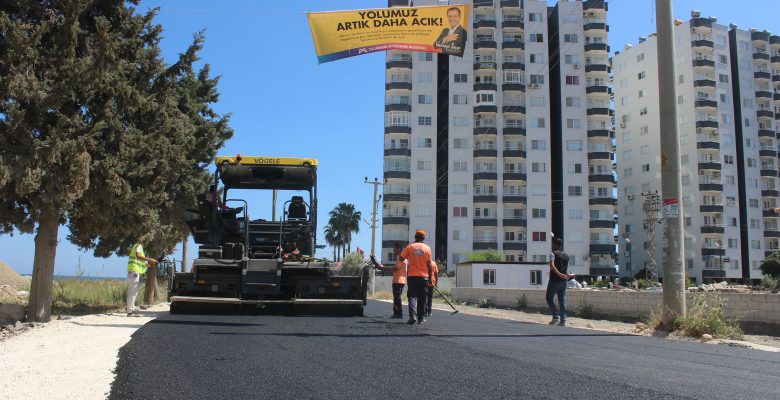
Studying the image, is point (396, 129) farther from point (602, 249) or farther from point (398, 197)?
point (602, 249)

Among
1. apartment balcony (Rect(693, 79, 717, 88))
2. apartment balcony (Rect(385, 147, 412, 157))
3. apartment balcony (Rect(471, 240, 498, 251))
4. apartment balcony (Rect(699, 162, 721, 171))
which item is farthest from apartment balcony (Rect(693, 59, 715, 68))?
apartment balcony (Rect(385, 147, 412, 157))

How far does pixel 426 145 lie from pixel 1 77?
229ft

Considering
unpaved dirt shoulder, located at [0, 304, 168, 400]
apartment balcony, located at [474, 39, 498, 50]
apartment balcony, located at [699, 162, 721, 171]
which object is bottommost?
unpaved dirt shoulder, located at [0, 304, 168, 400]

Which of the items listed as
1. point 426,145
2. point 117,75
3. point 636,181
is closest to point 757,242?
point 636,181

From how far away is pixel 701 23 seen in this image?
85.5 metres

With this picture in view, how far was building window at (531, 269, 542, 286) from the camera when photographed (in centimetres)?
4769

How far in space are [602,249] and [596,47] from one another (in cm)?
2608

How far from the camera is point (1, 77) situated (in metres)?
10.0

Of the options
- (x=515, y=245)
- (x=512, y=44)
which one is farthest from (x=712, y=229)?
(x=512, y=44)

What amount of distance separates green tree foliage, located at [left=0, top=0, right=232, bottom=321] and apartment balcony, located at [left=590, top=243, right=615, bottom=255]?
229 feet

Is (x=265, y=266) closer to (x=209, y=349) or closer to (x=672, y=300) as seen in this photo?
(x=209, y=349)

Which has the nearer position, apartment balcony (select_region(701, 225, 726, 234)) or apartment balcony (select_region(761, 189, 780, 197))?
apartment balcony (select_region(701, 225, 726, 234))

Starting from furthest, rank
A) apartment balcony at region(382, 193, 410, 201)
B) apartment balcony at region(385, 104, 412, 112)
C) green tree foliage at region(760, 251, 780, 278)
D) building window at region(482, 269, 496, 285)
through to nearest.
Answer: apartment balcony at region(385, 104, 412, 112) < apartment balcony at region(382, 193, 410, 201) < green tree foliage at region(760, 251, 780, 278) < building window at region(482, 269, 496, 285)

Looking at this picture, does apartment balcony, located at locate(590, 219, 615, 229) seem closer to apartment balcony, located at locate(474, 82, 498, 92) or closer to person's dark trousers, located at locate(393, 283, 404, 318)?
apartment balcony, located at locate(474, 82, 498, 92)
